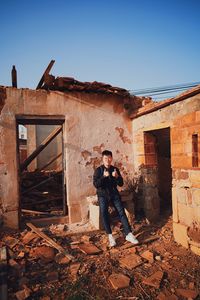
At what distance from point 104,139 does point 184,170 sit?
228cm

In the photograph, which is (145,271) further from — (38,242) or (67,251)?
(38,242)

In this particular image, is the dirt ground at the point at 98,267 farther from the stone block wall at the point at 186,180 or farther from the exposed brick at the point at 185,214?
the exposed brick at the point at 185,214


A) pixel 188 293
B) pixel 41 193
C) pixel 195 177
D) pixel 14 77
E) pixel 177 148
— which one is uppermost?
pixel 14 77

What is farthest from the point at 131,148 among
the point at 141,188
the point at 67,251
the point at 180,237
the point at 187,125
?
the point at 67,251

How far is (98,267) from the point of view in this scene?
365 centimetres

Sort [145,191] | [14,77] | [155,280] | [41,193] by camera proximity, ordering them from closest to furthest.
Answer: [155,280]
[14,77]
[145,191]
[41,193]

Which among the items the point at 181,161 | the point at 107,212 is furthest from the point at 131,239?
the point at 181,161

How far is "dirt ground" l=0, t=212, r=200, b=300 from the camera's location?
9.89ft

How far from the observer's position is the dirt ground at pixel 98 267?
301cm

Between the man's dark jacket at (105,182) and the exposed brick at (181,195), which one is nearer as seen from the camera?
the exposed brick at (181,195)

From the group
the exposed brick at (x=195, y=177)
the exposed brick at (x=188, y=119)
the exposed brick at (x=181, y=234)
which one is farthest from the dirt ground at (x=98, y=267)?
the exposed brick at (x=188, y=119)

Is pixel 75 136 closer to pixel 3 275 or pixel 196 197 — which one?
pixel 196 197

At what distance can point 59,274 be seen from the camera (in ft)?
11.3

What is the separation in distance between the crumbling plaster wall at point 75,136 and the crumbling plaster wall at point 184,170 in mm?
1484
